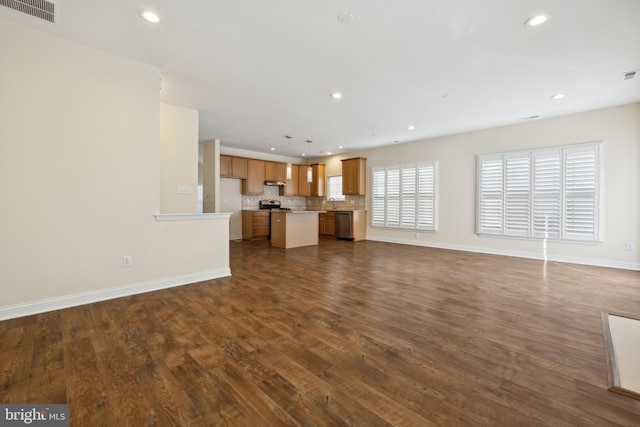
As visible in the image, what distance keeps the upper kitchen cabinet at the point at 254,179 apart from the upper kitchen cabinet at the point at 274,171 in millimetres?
157

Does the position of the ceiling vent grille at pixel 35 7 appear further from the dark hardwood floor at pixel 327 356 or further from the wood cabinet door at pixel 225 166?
the wood cabinet door at pixel 225 166

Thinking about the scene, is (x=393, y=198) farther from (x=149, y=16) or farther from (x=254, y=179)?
(x=149, y=16)

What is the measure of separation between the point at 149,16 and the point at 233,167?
5598mm

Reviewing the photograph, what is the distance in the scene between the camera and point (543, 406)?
1.48 m

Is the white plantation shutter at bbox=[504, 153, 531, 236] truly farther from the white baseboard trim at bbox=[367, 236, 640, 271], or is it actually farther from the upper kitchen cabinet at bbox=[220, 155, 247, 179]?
the upper kitchen cabinet at bbox=[220, 155, 247, 179]

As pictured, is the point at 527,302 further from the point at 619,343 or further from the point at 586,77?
the point at 586,77

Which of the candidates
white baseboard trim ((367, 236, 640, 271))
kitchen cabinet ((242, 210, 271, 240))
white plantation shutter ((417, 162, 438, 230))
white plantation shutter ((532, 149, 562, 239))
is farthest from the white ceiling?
kitchen cabinet ((242, 210, 271, 240))

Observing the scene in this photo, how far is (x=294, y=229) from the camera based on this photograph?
6938mm

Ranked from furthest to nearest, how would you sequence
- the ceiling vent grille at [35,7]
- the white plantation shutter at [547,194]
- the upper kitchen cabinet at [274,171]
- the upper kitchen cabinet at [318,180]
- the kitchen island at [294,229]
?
the upper kitchen cabinet at [318,180]
the upper kitchen cabinet at [274,171]
the kitchen island at [294,229]
the white plantation shutter at [547,194]
the ceiling vent grille at [35,7]

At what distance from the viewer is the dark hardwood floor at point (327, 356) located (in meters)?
1.44

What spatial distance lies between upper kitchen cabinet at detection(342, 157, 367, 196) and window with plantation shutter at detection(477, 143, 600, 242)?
127 inches

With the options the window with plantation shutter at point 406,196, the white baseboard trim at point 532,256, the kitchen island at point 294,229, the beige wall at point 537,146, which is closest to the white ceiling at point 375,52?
the beige wall at point 537,146

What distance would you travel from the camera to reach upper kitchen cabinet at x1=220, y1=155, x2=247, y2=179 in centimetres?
779

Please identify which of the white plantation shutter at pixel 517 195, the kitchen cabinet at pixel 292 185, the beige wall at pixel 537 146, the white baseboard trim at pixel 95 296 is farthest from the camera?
the kitchen cabinet at pixel 292 185
